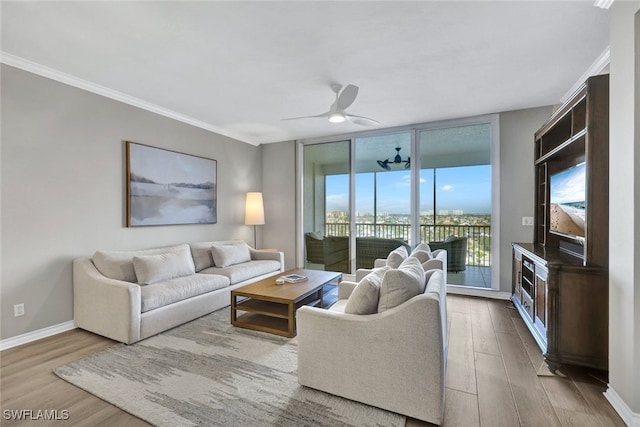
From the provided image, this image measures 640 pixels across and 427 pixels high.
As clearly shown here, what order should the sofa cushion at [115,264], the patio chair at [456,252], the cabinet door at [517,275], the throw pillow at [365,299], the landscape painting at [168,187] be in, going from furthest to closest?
the patio chair at [456,252] → the landscape painting at [168,187] → the cabinet door at [517,275] → the sofa cushion at [115,264] → the throw pillow at [365,299]

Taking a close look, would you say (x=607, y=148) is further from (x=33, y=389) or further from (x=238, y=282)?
(x=33, y=389)

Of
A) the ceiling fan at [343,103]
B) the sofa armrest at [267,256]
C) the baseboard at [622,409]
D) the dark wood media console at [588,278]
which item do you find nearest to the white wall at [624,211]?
the baseboard at [622,409]

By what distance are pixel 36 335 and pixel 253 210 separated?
10.4 feet

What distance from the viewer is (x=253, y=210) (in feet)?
17.2

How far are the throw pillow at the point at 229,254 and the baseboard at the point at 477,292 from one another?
3245mm

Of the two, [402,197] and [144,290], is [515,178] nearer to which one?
[402,197]

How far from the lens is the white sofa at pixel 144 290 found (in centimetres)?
258

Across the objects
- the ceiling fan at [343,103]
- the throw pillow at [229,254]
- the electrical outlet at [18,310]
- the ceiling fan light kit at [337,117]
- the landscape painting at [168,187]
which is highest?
the ceiling fan at [343,103]

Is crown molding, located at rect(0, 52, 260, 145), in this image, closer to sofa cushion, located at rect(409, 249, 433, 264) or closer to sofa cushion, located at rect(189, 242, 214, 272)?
sofa cushion, located at rect(189, 242, 214, 272)

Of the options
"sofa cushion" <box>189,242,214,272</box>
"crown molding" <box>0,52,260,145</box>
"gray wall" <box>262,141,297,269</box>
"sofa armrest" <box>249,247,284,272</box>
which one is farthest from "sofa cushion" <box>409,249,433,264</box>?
"crown molding" <box>0,52,260,145</box>

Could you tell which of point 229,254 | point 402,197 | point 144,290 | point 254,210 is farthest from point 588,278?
point 254,210

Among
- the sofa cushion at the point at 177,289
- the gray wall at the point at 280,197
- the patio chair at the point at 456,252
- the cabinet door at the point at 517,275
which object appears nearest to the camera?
the sofa cushion at the point at 177,289

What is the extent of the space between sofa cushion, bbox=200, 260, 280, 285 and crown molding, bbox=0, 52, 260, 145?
224cm

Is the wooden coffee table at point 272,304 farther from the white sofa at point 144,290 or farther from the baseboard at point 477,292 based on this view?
the baseboard at point 477,292
